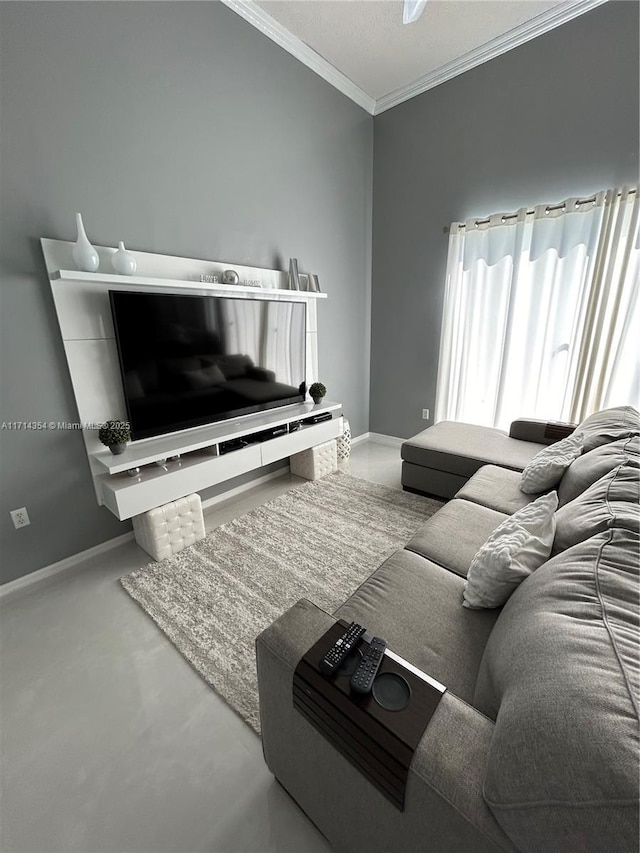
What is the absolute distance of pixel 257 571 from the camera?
2.04 metres

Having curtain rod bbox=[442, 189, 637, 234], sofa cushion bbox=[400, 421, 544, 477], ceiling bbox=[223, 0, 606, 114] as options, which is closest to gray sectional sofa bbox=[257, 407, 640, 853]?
sofa cushion bbox=[400, 421, 544, 477]

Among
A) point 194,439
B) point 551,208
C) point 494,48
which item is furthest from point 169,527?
point 494,48

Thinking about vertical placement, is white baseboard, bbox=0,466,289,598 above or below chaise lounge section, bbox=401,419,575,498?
below

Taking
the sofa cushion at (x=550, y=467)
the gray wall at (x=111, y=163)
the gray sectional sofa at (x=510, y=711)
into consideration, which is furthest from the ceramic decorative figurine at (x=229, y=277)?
the sofa cushion at (x=550, y=467)

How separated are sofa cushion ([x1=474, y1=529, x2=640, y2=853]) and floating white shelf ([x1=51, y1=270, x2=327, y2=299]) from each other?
2.21m

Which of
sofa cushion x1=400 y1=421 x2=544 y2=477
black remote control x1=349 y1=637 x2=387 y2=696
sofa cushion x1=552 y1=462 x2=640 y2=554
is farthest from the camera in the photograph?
sofa cushion x1=400 y1=421 x2=544 y2=477

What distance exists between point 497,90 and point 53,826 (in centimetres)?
473

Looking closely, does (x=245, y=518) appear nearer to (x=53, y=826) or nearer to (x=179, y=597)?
(x=179, y=597)

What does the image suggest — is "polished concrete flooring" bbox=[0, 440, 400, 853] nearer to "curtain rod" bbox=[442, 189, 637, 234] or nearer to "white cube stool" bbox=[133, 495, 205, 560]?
"white cube stool" bbox=[133, 495, 205, 560]

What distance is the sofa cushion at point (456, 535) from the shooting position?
1477 millimetres

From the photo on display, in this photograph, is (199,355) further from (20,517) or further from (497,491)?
(497,491)

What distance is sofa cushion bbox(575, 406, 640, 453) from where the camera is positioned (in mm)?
1787

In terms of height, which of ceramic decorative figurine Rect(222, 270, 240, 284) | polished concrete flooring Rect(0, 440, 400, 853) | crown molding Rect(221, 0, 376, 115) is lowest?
polished concrete flooring Rect(0, 440, 400, 853)

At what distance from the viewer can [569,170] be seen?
2.63 metres
